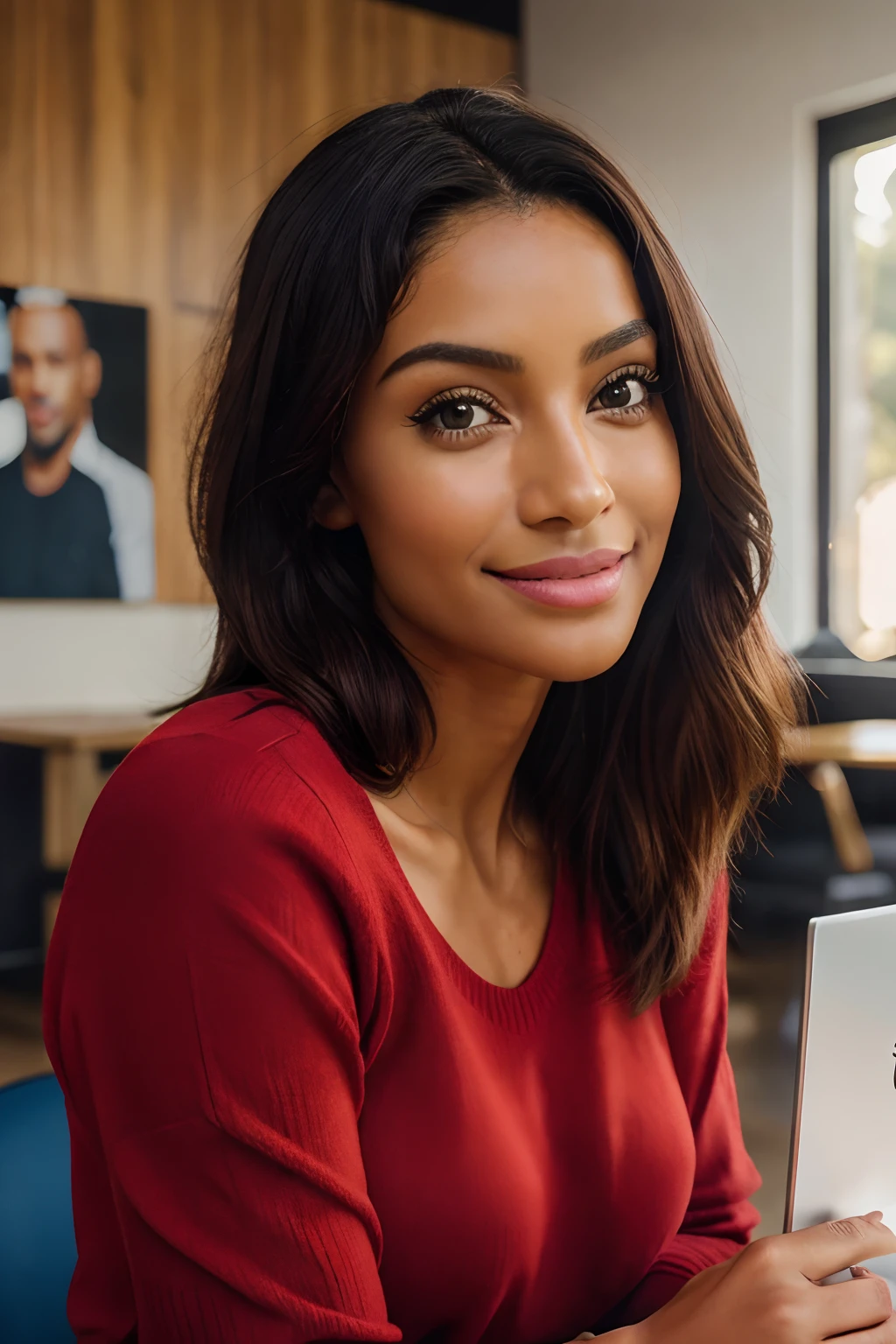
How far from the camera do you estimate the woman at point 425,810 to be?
2.22ft

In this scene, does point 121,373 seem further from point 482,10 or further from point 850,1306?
point 850,1306

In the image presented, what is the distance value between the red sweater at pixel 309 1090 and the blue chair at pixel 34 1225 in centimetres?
10

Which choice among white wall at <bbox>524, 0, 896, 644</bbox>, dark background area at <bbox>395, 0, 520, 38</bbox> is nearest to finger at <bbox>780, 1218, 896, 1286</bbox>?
white wall at <bbox>524, 0, 896, 644</bbox>

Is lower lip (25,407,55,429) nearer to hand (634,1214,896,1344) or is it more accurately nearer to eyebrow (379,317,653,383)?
eyebrow (379,317,653,383)

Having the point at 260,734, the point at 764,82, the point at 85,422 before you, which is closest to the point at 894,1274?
the point at 260,734

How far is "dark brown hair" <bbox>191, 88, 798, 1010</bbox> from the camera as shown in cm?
76

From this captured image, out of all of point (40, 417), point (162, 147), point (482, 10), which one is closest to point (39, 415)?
point (40, 417)

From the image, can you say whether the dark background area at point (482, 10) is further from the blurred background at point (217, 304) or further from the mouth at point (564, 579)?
the mouth at point (564, 579)

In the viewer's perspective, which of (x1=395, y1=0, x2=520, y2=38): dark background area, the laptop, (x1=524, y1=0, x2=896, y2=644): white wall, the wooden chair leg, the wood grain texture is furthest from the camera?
(x1=395, y1=0, x2=520, y2=38): dark background area

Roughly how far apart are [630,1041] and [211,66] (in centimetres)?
457

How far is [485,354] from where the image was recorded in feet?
2.39

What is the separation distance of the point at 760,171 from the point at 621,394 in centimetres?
440

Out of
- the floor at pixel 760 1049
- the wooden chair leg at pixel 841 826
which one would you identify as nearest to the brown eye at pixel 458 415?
the floor at pixel 760 1049

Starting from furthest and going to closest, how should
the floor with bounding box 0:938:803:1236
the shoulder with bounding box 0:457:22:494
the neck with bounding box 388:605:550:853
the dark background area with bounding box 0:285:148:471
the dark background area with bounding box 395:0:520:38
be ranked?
the dark background area with bounding box 395:0:520:38
the dark background area with bounding box 0:285:148:471
the shoulder with bounding box 0:457:22:494
the floor with bounding box 0:938:803:1236
the neck with bounding box 388:605:550:853
